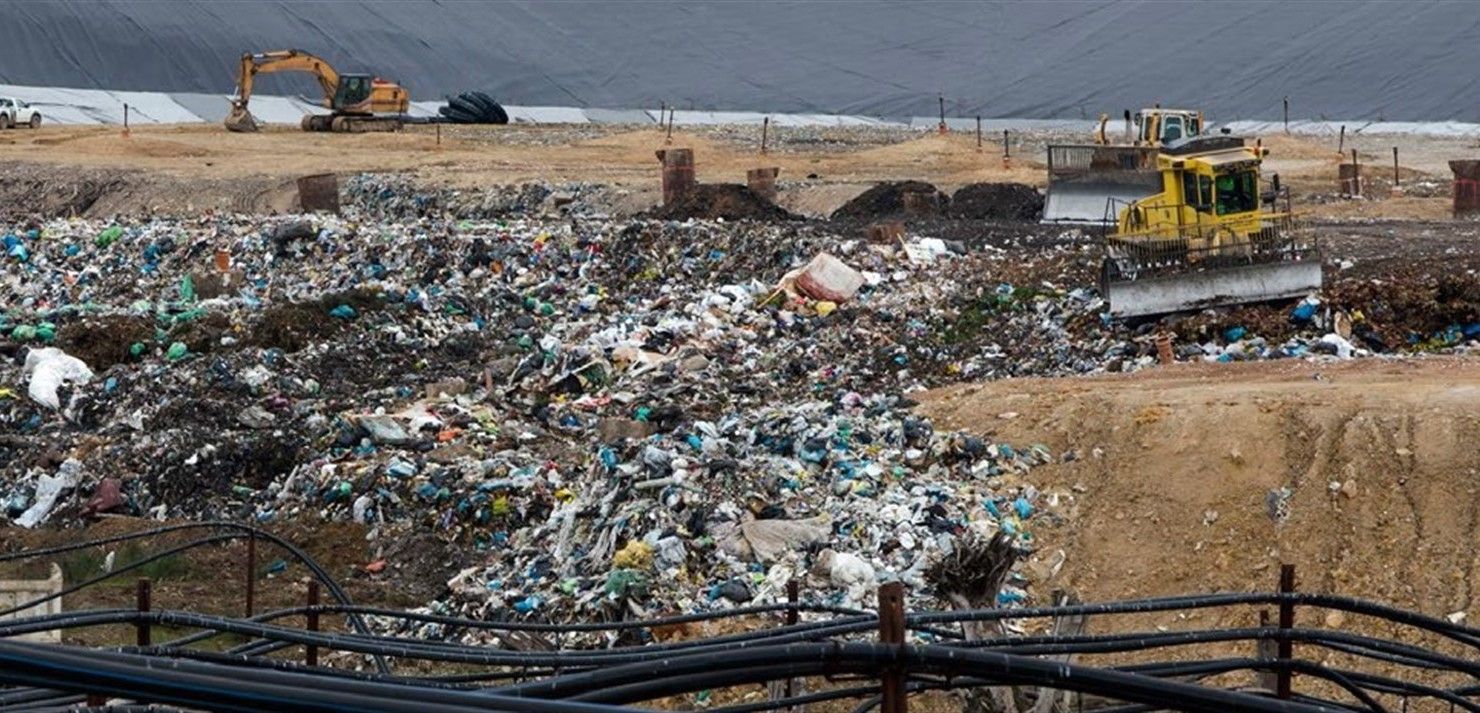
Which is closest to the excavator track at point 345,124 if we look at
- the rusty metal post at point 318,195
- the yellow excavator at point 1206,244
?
the rusty metal post at point 318,195

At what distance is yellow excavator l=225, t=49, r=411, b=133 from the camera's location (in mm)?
35406

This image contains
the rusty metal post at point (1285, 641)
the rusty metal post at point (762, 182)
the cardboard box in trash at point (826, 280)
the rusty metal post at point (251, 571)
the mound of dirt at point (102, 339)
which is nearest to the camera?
the rusty metal post at point (1285, 641)

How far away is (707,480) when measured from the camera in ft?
38.7

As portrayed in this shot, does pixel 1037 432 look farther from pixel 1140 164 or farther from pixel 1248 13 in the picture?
pixel 1248 13

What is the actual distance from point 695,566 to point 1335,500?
3506 mm

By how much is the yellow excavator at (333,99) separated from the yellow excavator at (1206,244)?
69.9 ft

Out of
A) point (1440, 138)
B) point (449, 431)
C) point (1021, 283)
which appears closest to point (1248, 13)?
point (1440, 138)

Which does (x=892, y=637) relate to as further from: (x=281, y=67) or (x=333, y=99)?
(x=281, y=67)

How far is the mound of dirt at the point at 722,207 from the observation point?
22.5 metres

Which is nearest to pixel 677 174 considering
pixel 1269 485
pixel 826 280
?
pixel 826 280

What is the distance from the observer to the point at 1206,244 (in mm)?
16266

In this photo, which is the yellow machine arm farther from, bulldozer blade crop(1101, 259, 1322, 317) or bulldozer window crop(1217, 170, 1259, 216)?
bulldozer blade crop(1101, 259, 1322, 317)

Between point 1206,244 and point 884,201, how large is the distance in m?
8.14

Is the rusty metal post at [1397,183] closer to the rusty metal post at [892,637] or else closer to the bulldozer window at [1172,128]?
the bulldozer window at [1172,128]
